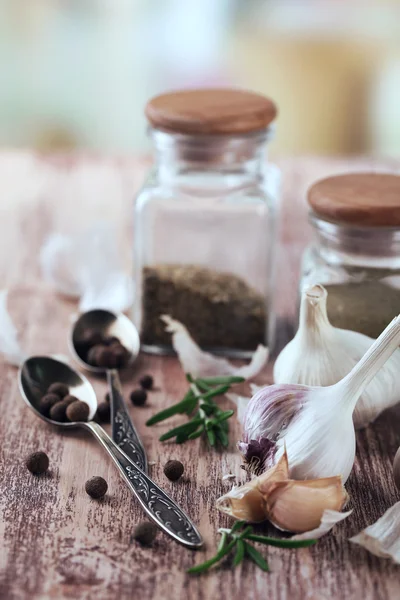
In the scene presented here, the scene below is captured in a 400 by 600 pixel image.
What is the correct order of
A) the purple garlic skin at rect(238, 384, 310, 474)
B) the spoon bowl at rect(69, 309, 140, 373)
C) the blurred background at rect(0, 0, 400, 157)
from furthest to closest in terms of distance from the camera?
the blurred background at rect(0, 0, 400, 157) < the spoon bowl at rect(69, 309, 140, 373) < the purple garlic skin at rect(238, 384, 310, 474)

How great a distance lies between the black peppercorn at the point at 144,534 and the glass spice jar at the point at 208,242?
1.48 feet

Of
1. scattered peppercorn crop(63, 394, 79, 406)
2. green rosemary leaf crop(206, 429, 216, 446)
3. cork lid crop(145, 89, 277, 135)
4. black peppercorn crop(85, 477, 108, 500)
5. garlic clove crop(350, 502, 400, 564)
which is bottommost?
green rosemary leaf crop(206, 429, 216, 446)

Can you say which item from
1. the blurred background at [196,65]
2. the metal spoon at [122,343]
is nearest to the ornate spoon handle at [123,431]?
the metal spoon at [122,343]

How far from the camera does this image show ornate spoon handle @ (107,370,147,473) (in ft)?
3.18

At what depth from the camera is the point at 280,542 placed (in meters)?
0.80

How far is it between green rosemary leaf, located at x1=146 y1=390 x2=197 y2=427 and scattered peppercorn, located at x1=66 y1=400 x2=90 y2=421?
3.1 inches

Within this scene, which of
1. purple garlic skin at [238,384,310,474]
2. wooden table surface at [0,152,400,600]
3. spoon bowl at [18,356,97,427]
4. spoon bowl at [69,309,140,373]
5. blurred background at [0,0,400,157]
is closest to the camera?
wooden table surface at [0,152,400,600]

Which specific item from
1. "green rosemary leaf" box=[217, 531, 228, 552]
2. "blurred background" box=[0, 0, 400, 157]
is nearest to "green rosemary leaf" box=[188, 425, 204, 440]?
"green rosemary leaf" box=[217, 531, 228, 552]

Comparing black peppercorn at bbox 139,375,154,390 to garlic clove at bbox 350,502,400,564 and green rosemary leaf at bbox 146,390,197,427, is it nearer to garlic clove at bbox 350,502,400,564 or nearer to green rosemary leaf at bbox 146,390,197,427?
green rosemary leaf at bbox 146,390,197,427

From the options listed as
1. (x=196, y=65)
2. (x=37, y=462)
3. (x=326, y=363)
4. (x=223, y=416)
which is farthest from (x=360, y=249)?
(x=196, y=65)

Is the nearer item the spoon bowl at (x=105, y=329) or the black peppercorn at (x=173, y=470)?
the black peppercorn at (x=173, y=470)

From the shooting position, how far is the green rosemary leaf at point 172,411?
1046 mm

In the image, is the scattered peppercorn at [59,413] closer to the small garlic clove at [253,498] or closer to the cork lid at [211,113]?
the small garlic clove at [253,498]

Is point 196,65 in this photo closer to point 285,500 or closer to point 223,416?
point 223,416
